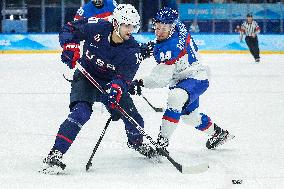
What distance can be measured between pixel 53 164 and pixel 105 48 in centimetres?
72

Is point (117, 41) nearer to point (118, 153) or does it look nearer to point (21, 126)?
point (118, 153)

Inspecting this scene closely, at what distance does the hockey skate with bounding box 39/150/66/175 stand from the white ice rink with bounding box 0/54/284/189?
5 cm

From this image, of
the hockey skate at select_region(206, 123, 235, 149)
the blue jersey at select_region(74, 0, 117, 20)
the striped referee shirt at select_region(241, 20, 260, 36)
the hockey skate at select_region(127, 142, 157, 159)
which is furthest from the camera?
the striped referee shirt at select_region(241, 20, 260, 36)

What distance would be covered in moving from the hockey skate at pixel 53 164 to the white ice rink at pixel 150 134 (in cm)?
5

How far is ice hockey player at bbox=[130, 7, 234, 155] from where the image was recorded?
12.0ft

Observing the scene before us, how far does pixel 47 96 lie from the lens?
22.9 ft

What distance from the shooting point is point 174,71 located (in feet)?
12.6

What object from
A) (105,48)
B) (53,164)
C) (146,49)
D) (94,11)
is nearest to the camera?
(53,164)

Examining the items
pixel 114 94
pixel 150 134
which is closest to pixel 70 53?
pixel 114 94

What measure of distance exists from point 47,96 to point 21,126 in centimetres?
208

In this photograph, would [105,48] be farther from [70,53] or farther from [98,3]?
[98,3]

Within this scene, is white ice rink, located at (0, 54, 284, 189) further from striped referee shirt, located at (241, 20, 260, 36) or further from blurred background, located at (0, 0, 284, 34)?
blurred background, located at (0, 0, 284, 34)

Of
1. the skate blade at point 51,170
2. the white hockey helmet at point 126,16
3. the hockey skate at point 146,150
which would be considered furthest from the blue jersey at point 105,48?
the skate blade at point 51,170

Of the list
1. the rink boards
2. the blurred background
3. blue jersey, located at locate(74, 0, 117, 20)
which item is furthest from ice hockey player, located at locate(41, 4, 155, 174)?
the blurred background
